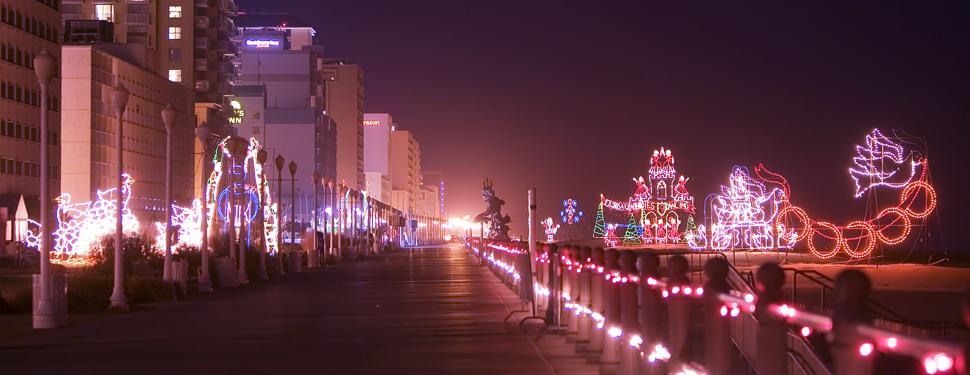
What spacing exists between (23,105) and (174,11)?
51.9m

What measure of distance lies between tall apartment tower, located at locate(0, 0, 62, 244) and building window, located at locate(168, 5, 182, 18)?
4570 centimetres

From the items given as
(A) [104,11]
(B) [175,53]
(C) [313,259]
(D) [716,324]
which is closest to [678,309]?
(D) [716,324]

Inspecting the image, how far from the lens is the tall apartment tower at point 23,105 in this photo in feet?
267

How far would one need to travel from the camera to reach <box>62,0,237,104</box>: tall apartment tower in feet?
440

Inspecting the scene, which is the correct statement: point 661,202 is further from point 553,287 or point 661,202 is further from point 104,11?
point 553,287

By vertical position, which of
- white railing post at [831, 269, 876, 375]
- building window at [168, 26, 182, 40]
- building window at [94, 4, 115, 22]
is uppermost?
building window at [94, 4, 115, 22]

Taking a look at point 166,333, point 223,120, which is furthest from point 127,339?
point 223,120

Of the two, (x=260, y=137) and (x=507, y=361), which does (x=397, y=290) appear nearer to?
(x=507, y=361)

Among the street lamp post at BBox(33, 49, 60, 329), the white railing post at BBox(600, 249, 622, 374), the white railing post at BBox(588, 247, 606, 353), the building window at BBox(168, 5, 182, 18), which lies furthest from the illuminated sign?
the white railing post at BBox(600, 249, 622, 374)

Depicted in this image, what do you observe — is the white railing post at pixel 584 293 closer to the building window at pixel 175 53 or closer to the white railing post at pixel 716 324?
the white railing post at pixel 716 324

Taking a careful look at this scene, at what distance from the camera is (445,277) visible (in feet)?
138

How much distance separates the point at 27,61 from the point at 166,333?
7170 cm

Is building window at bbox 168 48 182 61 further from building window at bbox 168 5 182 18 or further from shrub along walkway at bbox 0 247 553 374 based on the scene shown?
shrub along walkway at bbox 0 247 553 374

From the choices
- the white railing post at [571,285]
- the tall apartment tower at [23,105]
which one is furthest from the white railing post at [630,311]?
the tall apartment tower at [23,105]
